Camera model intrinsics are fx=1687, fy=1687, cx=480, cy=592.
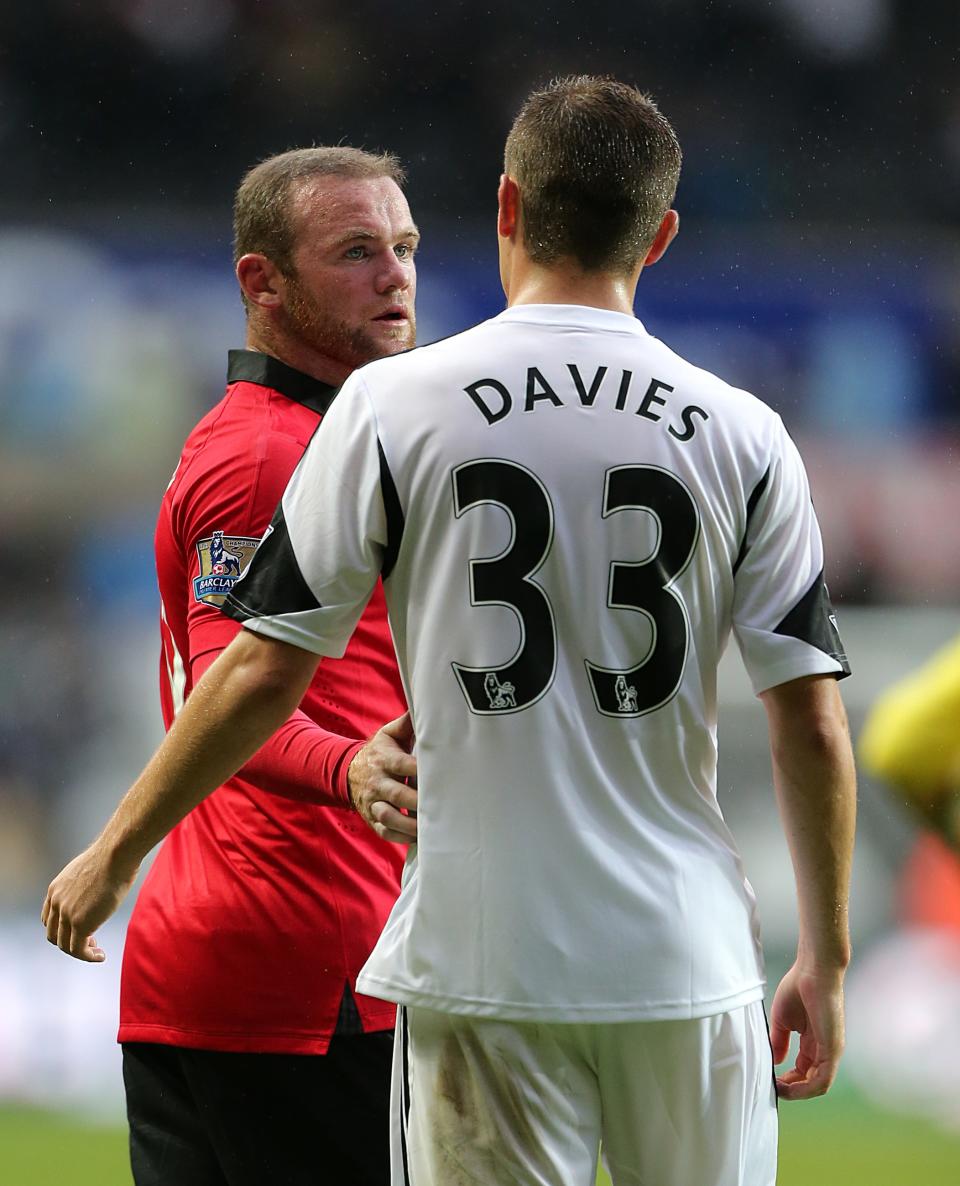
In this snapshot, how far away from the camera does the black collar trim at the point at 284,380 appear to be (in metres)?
2.15

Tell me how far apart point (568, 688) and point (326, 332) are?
847 millimetres

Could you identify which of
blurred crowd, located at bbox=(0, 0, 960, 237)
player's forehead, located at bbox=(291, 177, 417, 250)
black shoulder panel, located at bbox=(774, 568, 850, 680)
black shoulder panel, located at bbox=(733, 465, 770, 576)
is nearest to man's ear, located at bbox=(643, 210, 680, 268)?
black shoulder panel, located at bbox=(733, 465, 770, 576)

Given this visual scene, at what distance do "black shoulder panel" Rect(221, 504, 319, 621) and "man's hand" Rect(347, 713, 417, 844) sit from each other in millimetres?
176

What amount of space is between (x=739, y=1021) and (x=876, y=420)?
6.90m

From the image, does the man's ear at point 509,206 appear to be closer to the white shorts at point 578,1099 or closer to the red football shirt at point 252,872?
the red football shirt at point 252,872

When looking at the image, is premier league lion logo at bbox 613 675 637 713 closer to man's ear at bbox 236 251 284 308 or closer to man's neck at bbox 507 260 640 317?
man's neck at bbox 507 260 640 317

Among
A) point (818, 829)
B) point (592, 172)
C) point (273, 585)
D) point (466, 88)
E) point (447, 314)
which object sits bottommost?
point (818, 829)

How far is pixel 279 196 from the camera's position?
226 cm

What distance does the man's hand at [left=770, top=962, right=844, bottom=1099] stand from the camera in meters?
1.63

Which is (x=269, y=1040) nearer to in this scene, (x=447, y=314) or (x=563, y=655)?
(x=563, y=655)

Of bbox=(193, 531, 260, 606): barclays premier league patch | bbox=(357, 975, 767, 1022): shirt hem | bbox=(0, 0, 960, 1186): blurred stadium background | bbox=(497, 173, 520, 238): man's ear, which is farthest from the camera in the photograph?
bbox=(0, 0, 960, 1186): blurred stadium background

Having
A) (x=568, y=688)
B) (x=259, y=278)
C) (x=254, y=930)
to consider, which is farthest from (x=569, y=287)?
(x=254, y=930)

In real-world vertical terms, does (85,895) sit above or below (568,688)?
below

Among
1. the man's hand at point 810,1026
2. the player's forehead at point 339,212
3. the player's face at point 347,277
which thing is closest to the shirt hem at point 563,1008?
the man's hand at point 810,1026
